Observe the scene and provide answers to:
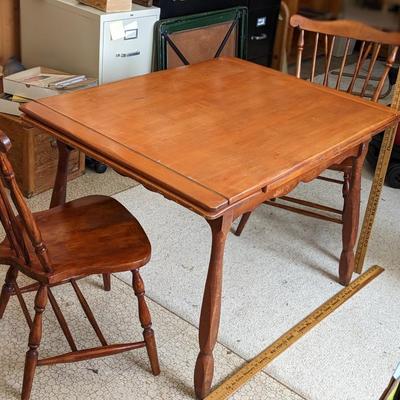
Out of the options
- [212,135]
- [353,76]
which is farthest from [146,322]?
[353,76]

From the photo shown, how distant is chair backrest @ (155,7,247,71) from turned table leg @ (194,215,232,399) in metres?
1.61

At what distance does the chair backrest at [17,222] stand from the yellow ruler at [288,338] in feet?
2.27

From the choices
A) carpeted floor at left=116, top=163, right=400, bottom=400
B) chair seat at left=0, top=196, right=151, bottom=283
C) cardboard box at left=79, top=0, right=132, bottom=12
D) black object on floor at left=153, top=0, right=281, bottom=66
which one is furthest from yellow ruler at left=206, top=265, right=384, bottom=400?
black object on floor at left=153, top=0, right=281, bottom=66

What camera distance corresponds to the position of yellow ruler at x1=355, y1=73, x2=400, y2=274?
2.37 metres

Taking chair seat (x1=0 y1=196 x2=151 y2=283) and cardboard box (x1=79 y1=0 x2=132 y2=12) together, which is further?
cardboard box (x1=79 y1=0 x2=132 y2=12)

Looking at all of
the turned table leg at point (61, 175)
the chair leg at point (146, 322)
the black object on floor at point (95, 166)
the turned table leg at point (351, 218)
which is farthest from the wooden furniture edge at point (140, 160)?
the black object on floor at point (95, 166)

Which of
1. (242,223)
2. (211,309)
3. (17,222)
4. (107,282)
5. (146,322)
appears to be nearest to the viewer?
(17,222)

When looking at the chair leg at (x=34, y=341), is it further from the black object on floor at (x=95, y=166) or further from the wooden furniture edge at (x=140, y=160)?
the black object on floor at (x=95, y=166)

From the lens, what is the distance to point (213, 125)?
1.97 meters

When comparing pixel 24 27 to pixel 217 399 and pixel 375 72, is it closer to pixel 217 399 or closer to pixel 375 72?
pixel 217 399

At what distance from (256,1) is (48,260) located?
2708 mm

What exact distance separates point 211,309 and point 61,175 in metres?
0.77

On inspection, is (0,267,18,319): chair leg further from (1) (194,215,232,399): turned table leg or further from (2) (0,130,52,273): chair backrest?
(1) (194,215,232,399): turned table leg

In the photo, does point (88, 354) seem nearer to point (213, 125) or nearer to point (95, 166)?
point (213, 125)
